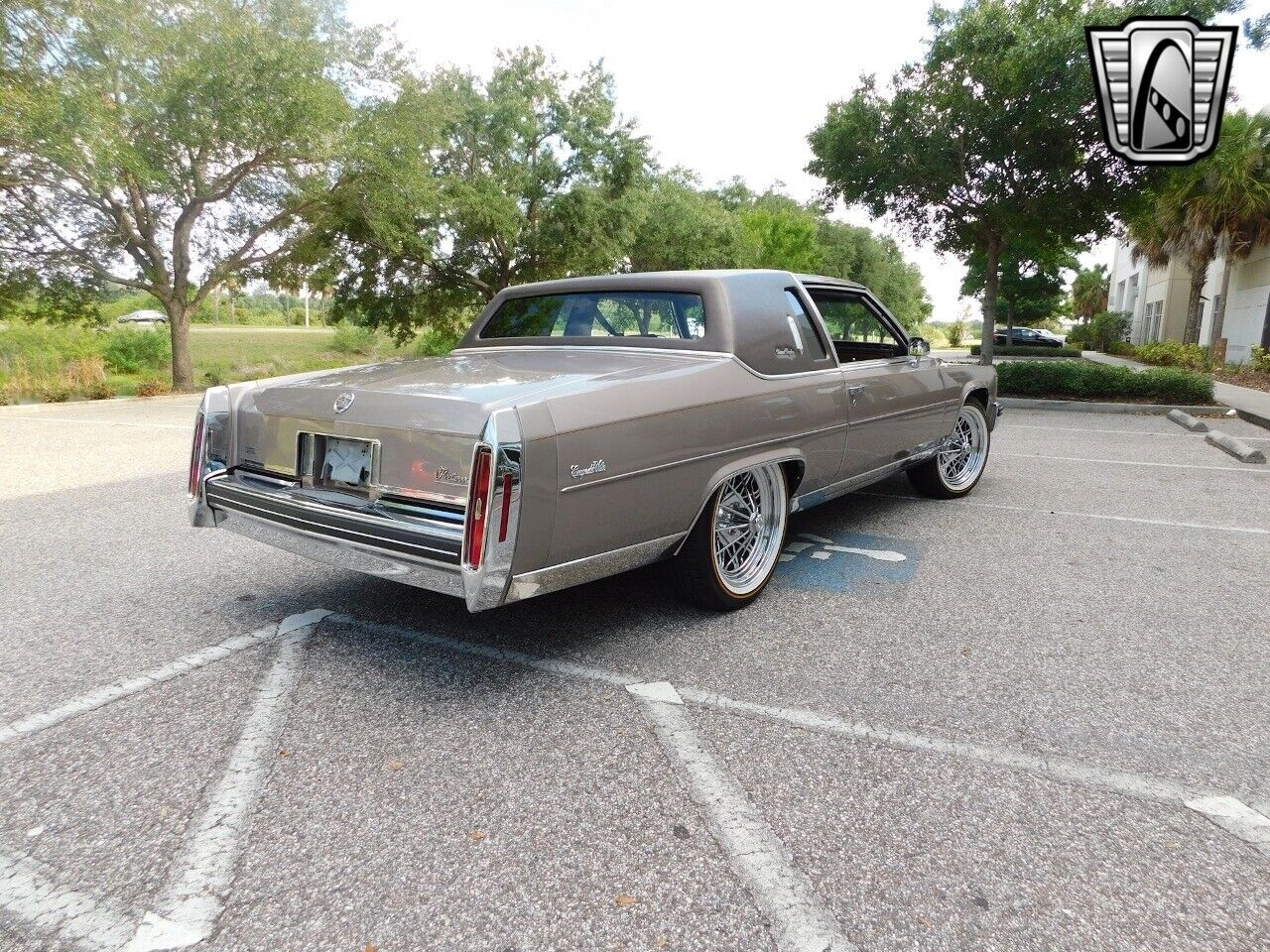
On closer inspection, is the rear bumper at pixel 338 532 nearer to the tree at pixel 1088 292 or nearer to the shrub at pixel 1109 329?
the shrub at pixel 1109 329

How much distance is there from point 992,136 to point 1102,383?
15.4ft

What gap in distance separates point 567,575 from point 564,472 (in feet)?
1.31

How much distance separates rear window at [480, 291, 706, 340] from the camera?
395 centimetres

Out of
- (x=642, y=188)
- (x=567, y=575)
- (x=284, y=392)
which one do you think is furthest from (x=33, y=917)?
(x=642, y=188)

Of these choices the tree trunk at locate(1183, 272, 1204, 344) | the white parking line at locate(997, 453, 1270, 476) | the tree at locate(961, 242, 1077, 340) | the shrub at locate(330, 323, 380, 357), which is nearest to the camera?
the white parking line at locate(997, 453, 1270, 476)

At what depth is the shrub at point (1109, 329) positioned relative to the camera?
41031mm

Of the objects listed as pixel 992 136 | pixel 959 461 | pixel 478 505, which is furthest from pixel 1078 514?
pixel 992 136

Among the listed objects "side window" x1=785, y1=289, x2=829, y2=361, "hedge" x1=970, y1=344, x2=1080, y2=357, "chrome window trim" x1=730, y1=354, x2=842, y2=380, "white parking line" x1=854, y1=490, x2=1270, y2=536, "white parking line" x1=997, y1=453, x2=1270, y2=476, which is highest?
"hedge" x1=970, y1=344, x2=1080, y2=357

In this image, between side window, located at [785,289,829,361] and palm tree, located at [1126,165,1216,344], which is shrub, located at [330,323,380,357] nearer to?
palm tree, located at [1126,165,1216,344]

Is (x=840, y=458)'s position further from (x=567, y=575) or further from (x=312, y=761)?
(x=312, y=761)

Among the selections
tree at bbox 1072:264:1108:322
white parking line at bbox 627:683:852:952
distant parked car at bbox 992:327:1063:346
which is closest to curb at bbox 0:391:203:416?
white parking line at bbox 627:683:852:952

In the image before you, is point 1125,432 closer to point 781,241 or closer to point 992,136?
point 992,136

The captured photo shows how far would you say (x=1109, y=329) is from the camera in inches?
1623

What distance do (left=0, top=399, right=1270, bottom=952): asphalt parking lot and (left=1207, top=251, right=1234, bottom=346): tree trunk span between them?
23.9 m
